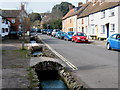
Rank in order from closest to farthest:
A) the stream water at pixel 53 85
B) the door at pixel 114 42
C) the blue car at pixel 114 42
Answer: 1. the stream water at pixel 53 85
2. the blue car at pixel 114 42
3. the door at pixel 114 42

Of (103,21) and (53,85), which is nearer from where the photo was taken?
(53,85)

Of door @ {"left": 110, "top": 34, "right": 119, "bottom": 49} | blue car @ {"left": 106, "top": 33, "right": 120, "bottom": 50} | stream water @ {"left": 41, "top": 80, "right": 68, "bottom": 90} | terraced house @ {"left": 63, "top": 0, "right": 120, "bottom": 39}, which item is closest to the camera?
stream water @ {"left": 41, "top": 80, "right": 68, "bottom": 90}

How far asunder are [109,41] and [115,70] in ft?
35.1

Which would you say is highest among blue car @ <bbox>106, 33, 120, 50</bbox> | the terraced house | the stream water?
the terraced house

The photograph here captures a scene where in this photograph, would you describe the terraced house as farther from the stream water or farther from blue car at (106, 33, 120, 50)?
the stream water

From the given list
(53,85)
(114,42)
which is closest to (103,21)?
(114,42)

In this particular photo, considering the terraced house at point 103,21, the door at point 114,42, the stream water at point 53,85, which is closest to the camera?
the stream water at point 53,85

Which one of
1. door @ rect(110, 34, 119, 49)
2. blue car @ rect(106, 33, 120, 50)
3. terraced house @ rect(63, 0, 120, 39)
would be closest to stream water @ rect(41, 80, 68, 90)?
blue car @ rect(106, 33, 120, 50)

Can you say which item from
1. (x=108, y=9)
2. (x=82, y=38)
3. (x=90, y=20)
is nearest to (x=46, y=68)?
(x=82, y=38)

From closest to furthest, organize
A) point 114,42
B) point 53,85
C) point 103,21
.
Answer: point 53,85, point 114,42, point 103,21

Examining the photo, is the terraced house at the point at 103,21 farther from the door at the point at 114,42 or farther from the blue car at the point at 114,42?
the door at the point at 114,42

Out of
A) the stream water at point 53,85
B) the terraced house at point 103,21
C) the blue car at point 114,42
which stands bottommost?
the stream water at point 53,85

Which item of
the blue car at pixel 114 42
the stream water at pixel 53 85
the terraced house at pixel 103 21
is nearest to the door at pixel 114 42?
the blue car at pixel 114 42

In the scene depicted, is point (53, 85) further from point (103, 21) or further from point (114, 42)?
point (103, 21)
